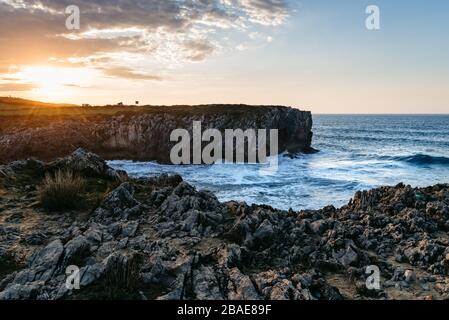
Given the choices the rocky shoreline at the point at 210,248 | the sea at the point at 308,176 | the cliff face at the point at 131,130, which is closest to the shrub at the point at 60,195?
the rocky shoreline at the point at 210,248

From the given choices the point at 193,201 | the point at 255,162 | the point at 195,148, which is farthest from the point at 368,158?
the point at 193,201

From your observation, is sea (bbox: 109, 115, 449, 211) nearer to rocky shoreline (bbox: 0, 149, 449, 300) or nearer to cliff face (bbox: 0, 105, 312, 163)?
cliff face (bbox: 0, 105, 312, 163)

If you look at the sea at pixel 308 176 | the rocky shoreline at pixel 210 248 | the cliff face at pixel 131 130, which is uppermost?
the cliff face at pixel 131 130

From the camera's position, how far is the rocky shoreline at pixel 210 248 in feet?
26.9

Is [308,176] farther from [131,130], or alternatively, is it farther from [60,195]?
[60,195]

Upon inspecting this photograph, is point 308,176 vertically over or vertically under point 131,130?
under

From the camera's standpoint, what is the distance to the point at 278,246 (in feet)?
34.6

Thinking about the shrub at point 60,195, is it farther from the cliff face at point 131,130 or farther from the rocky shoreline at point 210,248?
the cliff face at point 131,130

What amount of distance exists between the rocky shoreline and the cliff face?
4162 centimetres

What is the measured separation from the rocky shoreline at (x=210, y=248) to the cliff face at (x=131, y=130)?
41.6 m

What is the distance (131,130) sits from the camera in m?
59.4

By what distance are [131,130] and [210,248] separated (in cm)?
5134

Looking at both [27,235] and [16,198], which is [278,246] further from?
[16,198]

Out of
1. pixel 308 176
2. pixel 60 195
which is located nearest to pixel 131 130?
pixel 308 176
